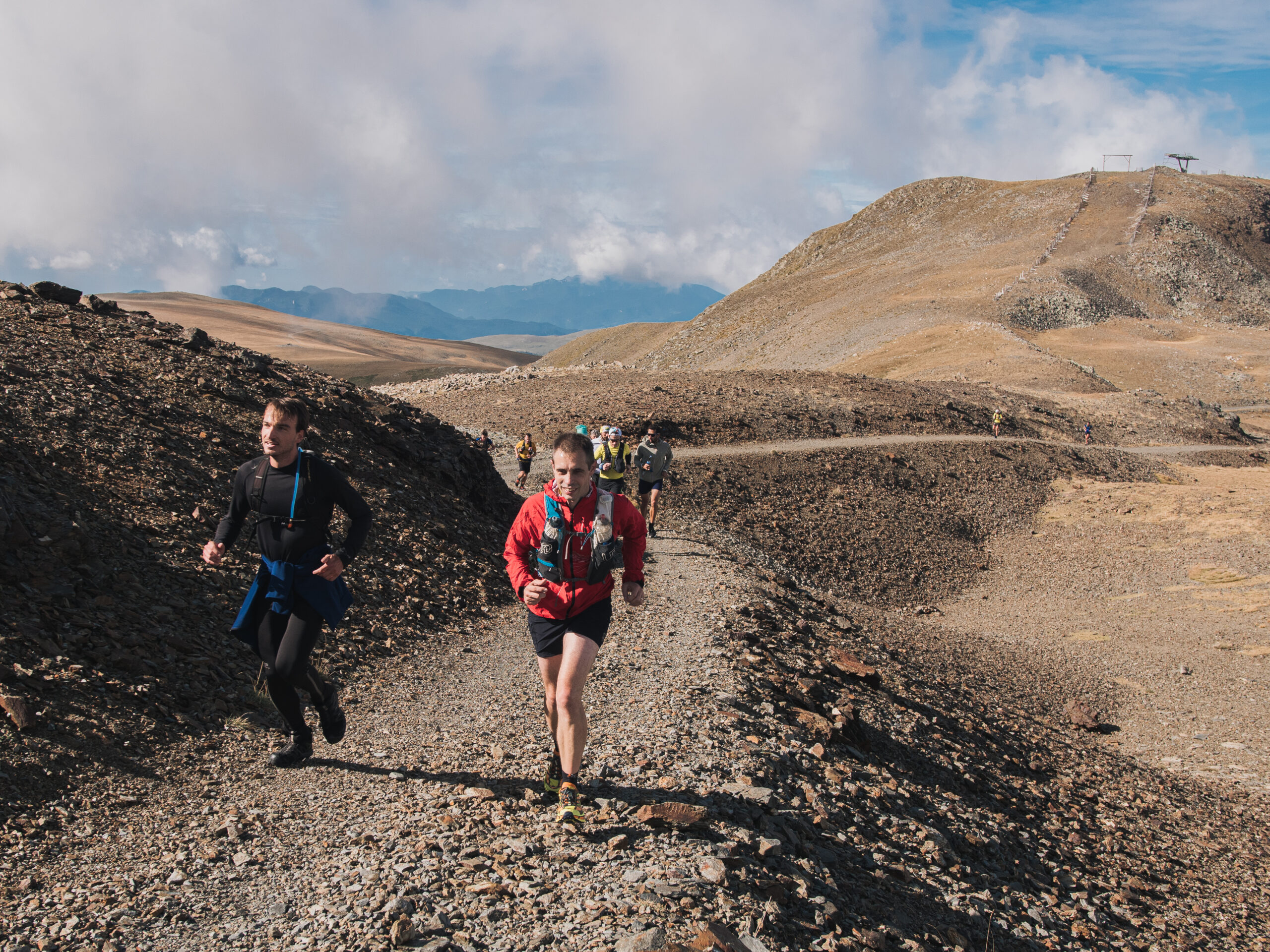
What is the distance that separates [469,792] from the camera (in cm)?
534

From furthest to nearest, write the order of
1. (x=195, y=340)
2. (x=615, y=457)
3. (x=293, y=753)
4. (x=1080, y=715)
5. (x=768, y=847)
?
(x=195, y=340), (x=615, y=457), (x=1080, y=715), (x=293, y=753), (x=768, y=847)

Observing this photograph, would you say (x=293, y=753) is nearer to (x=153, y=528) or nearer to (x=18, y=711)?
(x=18, y=711)

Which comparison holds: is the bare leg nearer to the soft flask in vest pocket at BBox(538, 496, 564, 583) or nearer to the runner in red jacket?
the runner in red jacket

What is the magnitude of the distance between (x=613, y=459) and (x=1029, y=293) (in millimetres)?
64667

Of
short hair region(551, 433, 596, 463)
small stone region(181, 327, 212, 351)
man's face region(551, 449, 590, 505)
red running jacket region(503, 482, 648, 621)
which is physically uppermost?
small stone region(181, 327, 212, 351)

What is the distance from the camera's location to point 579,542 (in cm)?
479

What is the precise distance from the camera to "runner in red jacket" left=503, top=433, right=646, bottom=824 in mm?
4750

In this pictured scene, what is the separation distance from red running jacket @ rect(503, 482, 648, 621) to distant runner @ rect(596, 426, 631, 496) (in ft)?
25.7

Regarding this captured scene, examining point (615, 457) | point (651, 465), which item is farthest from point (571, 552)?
point (651, 465)

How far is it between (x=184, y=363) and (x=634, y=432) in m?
13.6

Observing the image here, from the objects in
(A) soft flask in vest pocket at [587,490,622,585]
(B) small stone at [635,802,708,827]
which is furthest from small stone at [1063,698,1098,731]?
(A) soft flask in vest pocket at [587,490,622,585]

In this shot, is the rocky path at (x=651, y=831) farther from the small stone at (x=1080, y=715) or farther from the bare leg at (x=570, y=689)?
the small stone at (x=1080, y=715)

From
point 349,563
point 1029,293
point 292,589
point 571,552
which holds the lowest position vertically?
point 292,589

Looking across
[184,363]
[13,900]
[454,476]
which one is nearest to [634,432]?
[454,476]
